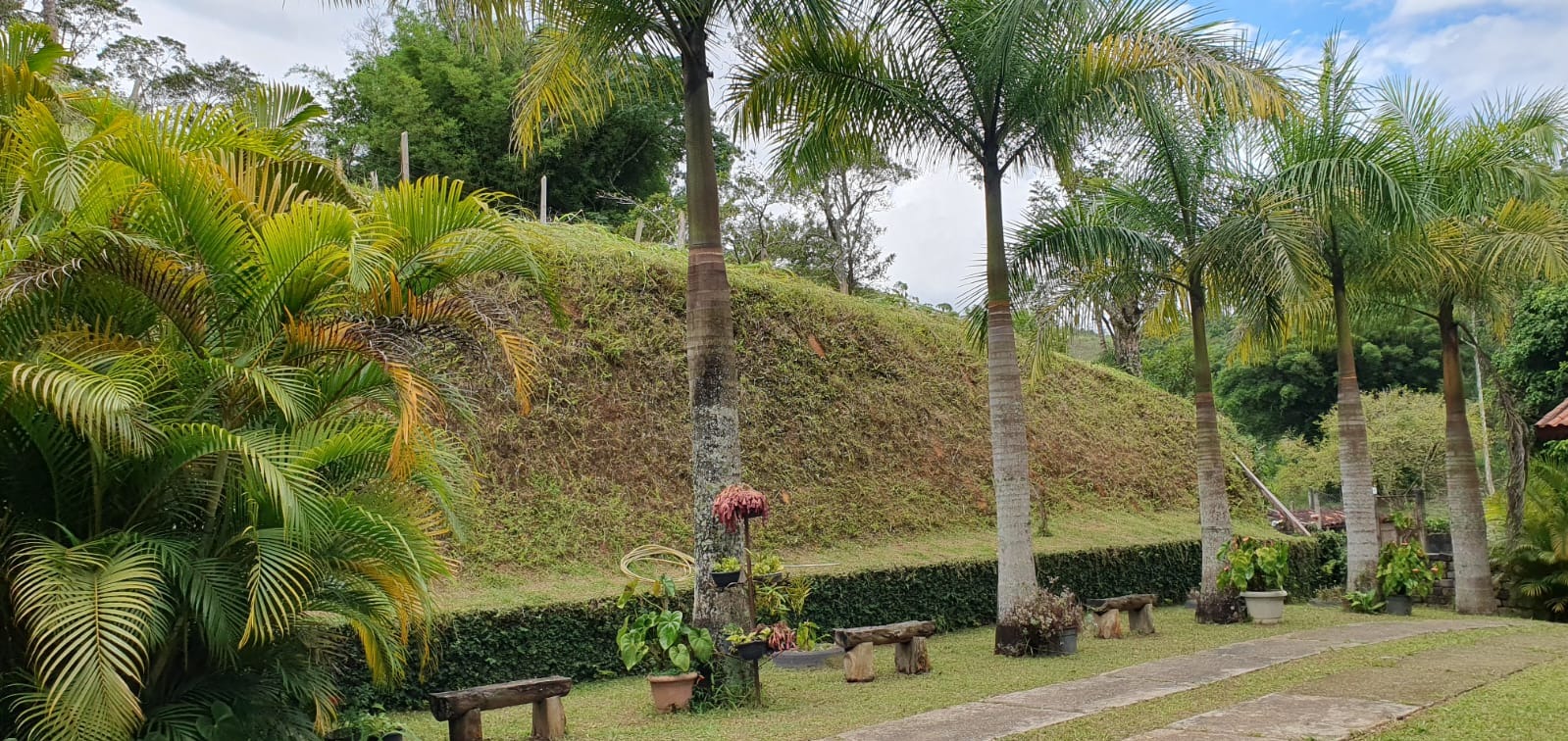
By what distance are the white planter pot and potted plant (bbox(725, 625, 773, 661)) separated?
7579mm

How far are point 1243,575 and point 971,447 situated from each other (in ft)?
20.8

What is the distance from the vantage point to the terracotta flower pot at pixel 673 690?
8203 millimetres

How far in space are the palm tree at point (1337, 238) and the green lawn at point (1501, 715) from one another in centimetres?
535

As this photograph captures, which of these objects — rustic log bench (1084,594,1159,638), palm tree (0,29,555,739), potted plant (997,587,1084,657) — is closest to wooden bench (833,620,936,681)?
potted plant (997,587,1084,657)

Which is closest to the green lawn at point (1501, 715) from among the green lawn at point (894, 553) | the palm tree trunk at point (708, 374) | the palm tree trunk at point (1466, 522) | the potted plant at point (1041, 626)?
the potted plant at point (1041, 626)

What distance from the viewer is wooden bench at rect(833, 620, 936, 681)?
30.9 ft

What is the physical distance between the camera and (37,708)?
4.86 metres

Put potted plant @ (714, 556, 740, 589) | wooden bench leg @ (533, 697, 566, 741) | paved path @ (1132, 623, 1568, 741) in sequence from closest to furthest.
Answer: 1. paved path @ (1132, 623, 1568, 741)
2. wooden bench leg @ (533, 697, 566, 741)
3. potted plant @ (714, 556, 740, 589)

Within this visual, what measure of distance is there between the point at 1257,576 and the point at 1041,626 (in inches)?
168

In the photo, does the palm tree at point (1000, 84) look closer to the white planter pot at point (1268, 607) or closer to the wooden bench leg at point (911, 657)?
the wooden bench leg at point (911, 657)

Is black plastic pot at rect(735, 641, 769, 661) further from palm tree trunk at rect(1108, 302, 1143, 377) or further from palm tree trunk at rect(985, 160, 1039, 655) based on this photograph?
palm tree trunk at rect(1108, 302, 1143, 377)

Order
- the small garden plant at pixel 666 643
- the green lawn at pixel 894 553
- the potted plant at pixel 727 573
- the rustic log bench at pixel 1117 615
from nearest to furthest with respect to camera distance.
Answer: the small garden plant at pixel 666 643, the potted plant at pixel 727 573, the green lawn at pixel 894 553, the rustic log bench at pixel 1117 615

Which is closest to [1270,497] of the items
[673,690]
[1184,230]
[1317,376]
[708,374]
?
[1184,230]

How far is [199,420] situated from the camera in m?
5.74
